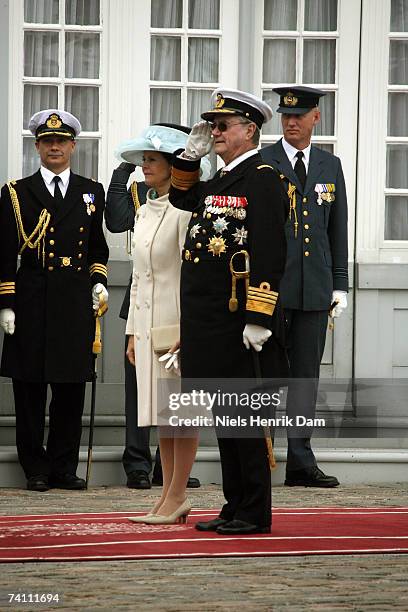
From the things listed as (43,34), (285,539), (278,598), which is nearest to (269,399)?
(285,539)

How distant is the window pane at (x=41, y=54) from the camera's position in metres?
9.16

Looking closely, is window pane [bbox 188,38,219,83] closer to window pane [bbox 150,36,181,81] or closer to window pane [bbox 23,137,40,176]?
window pane [bbox 150,36,181,81]

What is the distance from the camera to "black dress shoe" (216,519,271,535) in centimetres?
597

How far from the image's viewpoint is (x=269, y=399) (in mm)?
6016

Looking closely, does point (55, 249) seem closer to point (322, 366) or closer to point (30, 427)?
point (30, 427)

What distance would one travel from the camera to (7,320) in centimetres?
811

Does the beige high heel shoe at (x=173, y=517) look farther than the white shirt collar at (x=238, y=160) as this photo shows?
Yes

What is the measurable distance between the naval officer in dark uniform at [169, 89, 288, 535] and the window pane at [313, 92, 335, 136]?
3227 millimetres

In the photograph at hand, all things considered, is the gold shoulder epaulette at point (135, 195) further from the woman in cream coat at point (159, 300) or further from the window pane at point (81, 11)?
the woman in cream coat at point (159, 300)

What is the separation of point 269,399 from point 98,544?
2.68ft

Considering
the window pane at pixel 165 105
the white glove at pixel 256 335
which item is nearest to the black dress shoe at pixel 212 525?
the white glove at pixel 256 335

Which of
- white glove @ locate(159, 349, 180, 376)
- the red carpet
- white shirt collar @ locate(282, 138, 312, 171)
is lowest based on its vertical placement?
the red carpet

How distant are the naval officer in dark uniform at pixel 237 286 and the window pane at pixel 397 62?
3.33m

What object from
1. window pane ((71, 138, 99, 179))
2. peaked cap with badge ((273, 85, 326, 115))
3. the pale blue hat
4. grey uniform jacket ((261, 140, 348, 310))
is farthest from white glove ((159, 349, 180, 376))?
window pane ((71, 138, 99, 179))
